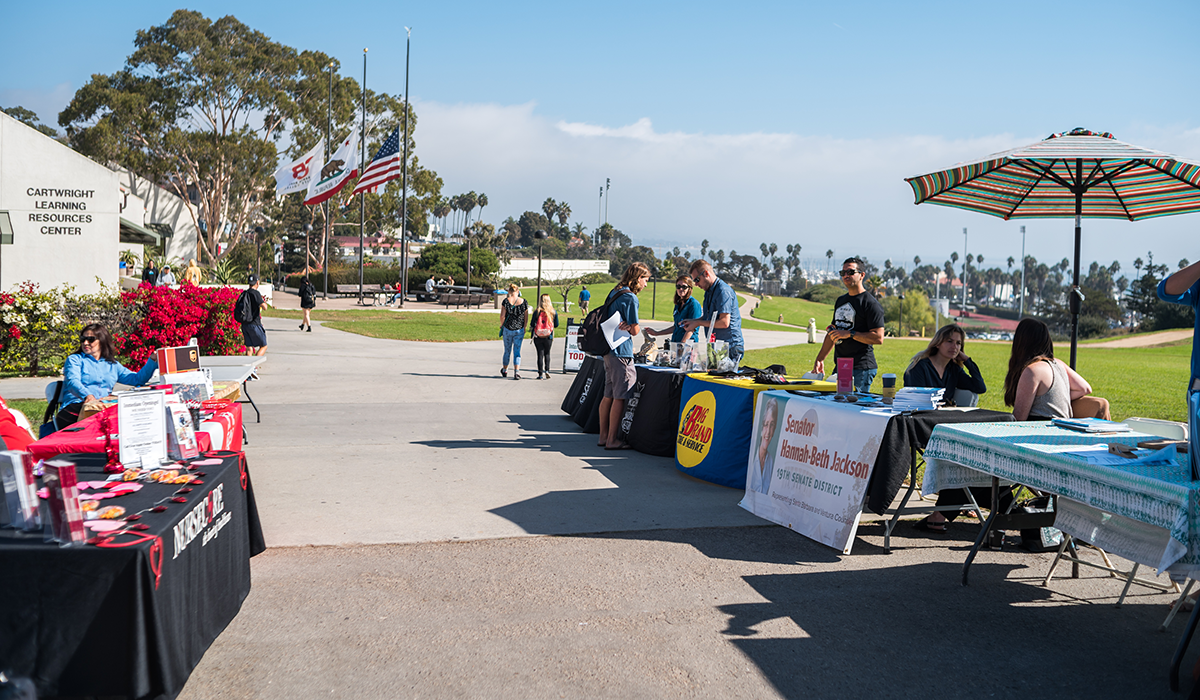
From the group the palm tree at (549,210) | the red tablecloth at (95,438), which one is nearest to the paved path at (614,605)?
the red tablecloth at (95,438)

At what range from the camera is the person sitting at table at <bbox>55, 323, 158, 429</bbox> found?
6.57 m

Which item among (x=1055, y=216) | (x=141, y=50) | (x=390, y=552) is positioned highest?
(x=141, y=50)

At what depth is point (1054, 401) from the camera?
18.5ft

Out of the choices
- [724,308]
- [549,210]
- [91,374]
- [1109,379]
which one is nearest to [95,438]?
[91,374]

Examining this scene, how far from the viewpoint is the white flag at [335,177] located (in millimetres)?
30297

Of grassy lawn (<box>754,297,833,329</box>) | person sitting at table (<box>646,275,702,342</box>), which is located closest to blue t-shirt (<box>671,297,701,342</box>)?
person sitting at table (<box>646,275,702,342</box>)

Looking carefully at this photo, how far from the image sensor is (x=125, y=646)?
292 cm

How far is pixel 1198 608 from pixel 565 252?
16035 centimetres

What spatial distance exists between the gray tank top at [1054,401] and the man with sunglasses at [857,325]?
1.81 meters

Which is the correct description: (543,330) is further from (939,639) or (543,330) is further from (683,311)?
(939,639)

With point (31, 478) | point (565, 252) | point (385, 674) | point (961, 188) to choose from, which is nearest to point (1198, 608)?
point (385, 674)

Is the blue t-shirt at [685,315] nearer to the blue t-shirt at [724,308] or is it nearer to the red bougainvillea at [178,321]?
the blue t-shirt at [724,308]

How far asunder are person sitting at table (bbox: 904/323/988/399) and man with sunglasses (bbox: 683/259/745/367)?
1966 millimetres

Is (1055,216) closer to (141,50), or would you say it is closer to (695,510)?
(695,510)
